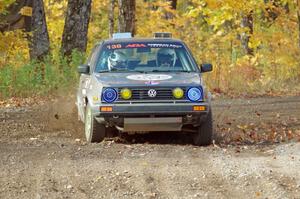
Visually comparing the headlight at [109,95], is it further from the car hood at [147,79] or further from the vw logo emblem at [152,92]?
the vw logo emblem at [152,92]

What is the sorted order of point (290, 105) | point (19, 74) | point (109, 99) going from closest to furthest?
1. point (109, 99)
2. point (290, 105)
3. point (19, 74)

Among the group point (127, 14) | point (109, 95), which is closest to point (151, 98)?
point (109, 95)

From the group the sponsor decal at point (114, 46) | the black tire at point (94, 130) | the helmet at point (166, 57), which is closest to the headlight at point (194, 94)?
the helmet at point (166, 57)

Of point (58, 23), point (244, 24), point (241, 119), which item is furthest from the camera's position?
point (58, 23)

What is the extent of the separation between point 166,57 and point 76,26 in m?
11.1

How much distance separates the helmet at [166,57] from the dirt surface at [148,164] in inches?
48.6

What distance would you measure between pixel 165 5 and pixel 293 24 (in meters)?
9.48

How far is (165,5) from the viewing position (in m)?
33.1

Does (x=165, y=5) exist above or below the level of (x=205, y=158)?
above

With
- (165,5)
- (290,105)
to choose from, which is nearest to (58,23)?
(165,5)

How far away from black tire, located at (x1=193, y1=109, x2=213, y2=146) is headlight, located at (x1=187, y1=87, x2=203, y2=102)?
0.38 meters

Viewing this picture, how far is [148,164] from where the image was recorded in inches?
342

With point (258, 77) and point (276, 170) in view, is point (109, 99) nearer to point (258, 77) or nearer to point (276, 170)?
point (276, 170)

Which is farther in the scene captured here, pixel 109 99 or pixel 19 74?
pixel 19 74
